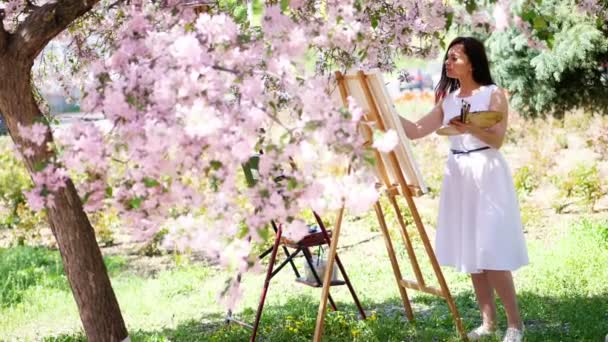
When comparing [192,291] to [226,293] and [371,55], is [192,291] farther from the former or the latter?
[226,293]

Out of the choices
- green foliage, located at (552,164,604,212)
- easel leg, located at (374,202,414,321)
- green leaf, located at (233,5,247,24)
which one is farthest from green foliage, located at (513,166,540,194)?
green leaf, located at (233,5,247,24)

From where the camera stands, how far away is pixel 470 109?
405cm

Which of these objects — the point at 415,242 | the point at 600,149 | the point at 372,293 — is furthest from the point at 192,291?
the point at 600,149

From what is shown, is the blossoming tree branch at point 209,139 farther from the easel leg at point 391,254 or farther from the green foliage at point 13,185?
the green foliage at point 13,185

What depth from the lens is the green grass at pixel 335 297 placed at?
4.46m

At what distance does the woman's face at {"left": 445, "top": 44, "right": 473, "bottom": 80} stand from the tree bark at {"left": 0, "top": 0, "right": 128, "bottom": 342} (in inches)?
68.5

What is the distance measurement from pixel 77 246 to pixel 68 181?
0.27 metres

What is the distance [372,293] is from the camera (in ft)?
18.7

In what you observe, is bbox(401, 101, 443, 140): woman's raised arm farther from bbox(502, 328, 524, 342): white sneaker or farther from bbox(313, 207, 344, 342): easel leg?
bbox(502, 328, 524, 342): white sneaker

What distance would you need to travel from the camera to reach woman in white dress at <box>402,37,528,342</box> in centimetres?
394

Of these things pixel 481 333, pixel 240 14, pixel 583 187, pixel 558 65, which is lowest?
pixel 481 333

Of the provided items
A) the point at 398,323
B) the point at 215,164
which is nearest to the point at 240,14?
the point at 215,164

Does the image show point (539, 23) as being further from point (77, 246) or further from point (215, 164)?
point (77, 246)

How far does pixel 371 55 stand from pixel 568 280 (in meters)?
2.16
